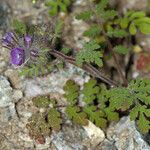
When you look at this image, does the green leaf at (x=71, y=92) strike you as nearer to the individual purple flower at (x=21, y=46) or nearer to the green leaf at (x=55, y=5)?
the individual purple flower at (x=21, y=46)

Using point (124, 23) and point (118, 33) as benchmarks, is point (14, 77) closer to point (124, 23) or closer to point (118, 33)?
point (118, 33)

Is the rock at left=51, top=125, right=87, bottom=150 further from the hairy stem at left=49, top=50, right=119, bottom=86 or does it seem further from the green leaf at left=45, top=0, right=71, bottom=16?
the green leaf at left=45, top=0, right=71, bottom=16

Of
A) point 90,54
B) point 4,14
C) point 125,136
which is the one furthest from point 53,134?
point 4,14

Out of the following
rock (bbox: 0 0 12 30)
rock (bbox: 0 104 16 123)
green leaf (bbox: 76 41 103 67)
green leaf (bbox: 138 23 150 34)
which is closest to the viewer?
green leaf (bbox: 76 41 103 67)

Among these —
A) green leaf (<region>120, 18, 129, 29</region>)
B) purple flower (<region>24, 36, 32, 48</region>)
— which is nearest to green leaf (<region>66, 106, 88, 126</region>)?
purple flower (<region>24, 36, 32, 48</region>)

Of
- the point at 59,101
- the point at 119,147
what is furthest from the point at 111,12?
the point at 119,147
